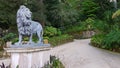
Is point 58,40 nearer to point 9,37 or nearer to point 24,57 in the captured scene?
point 9,37

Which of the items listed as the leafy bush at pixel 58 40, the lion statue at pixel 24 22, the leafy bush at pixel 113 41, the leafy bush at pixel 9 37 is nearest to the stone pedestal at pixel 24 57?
the lion statue at pixel 24 22

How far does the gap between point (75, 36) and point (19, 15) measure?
23.8 metres

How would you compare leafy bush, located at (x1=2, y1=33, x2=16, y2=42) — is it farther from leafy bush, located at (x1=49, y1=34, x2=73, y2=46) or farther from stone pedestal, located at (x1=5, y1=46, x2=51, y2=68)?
stone pedestal, located at (x1=5, y1=46, x2=51, y2=68)

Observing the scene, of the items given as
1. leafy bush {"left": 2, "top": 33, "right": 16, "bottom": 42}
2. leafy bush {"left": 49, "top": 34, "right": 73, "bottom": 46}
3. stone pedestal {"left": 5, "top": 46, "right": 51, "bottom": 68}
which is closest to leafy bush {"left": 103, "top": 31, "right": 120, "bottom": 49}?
leafy bush {"left": 49, "top": 34, "right": 73, "bottom": 46}

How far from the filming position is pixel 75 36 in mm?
32562

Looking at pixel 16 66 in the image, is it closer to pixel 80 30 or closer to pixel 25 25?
pixel 25 25

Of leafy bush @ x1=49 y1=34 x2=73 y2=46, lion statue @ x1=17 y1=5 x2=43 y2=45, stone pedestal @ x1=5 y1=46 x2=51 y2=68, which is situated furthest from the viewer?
leafy bush @ x1=49 y1=34 x2=73 y2=46

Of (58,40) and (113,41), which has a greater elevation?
(113,41)

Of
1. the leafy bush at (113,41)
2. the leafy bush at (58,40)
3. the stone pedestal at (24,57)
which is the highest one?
the stone pedestal at (24,57)

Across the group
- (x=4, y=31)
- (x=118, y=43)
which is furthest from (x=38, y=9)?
(x=118, y=43)

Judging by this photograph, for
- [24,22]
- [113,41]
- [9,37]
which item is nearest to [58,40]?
[9,37]

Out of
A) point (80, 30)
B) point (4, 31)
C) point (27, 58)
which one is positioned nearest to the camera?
point (27, 58)

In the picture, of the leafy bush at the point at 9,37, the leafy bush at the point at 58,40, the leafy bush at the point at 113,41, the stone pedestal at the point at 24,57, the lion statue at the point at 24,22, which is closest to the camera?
the stone pedestal at the point at 24,57

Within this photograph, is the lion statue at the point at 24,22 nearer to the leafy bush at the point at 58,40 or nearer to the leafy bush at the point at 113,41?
the leafy bush at the point at 113,41
